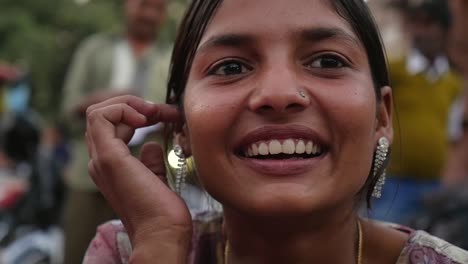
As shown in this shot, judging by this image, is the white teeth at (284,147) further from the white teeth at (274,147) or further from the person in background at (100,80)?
the person in background at (100,80)

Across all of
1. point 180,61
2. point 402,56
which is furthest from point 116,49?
point 180,61

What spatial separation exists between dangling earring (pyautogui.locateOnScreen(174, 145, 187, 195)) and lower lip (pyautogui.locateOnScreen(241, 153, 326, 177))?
0.38 meters

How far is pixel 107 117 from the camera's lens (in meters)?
2.17

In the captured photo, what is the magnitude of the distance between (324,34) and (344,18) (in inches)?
3.5

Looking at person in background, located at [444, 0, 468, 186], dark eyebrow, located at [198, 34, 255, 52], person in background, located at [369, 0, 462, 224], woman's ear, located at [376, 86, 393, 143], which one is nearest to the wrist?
dark eyebrow, located at [198, 34, 255, 52]

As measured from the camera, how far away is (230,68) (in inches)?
79.1

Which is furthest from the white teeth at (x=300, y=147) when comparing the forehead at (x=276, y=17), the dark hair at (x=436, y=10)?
the dark hair at (x=436, y=10)

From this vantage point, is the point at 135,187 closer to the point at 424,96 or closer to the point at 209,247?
the point at 209,247

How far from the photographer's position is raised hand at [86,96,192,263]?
201 centimetres

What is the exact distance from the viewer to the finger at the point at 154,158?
225cm

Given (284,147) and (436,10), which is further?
(436,10)

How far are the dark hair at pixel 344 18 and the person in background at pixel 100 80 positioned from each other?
88.0 inches

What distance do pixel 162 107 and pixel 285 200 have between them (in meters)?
0.56

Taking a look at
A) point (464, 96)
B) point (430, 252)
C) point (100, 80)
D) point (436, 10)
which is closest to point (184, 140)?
point (430, 252)
